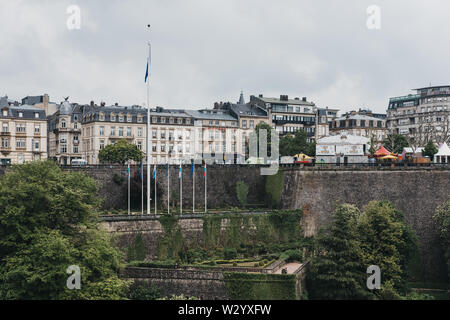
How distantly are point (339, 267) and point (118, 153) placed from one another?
1909 inches

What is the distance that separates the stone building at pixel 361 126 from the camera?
131750 millimetres

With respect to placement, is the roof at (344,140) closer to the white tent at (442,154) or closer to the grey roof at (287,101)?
the white tent at (442,154)

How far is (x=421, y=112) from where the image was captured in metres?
130

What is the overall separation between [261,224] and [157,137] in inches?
1746

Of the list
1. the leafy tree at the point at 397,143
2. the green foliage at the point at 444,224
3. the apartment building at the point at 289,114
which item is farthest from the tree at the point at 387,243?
the apartment building at the point at 289,114

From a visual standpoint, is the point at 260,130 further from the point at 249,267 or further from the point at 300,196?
the point at 249,267

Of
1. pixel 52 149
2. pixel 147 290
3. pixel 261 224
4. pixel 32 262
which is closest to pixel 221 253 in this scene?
pixel 261 224

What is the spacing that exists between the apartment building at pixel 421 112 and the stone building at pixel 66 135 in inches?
2431

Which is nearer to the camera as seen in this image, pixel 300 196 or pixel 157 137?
pixel 300 196

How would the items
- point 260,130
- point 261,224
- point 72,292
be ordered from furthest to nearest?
point 260,130 → point 261,224 → point 72,292

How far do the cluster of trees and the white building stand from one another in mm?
15185

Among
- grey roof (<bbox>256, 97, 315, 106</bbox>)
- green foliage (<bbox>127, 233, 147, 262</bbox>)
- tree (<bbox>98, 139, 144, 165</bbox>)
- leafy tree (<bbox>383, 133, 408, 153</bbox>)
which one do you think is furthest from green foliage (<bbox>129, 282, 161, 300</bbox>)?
grey roof (<bbox>256, 97, 315, 106</bbox>)

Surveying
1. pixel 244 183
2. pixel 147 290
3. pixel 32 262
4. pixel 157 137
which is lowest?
pixel 147 290

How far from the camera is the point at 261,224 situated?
223 ft
